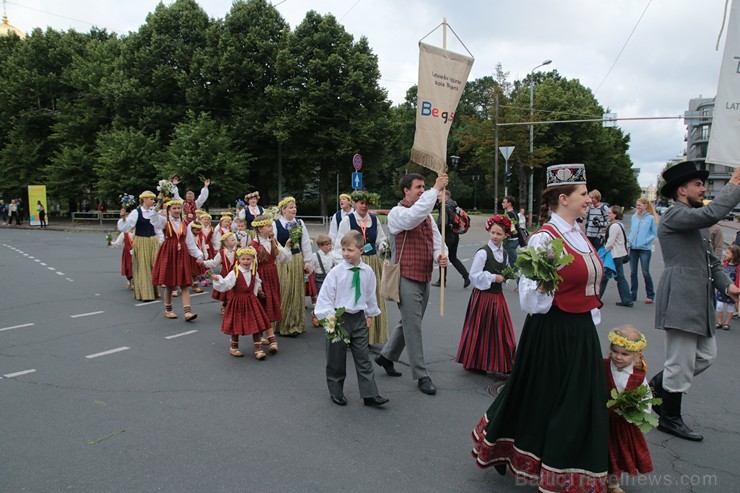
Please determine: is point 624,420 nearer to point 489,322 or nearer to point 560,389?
point 560,389

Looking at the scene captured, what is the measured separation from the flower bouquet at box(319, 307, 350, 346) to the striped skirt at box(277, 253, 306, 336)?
2.67 meters

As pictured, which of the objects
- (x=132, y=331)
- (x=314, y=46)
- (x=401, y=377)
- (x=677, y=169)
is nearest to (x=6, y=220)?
(x=314, y=46)

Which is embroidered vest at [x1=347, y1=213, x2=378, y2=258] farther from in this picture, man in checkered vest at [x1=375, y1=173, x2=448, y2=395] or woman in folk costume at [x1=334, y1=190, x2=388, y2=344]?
man in checkered vest at [x1=375, y1=173, x2=448, y2=395]

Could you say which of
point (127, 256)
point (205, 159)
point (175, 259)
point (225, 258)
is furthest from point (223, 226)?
point (205, 159)

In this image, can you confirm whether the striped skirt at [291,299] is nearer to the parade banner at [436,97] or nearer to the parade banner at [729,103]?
the parade banner at [436,97]

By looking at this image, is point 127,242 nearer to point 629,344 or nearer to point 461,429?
point 461,429

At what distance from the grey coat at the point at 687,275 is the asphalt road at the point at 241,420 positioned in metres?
0.99

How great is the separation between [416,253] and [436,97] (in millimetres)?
1552

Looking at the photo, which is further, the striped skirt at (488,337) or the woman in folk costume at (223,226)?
the woman in folk costume at (223,226)

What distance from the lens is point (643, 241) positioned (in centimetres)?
970

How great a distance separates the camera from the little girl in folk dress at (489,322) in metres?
5.45

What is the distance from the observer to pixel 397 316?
827 cm

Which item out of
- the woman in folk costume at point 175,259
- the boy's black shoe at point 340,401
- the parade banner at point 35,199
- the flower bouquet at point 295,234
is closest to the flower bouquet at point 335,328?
the boy's black shoe at point 340,401

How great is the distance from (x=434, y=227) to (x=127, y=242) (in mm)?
8195
